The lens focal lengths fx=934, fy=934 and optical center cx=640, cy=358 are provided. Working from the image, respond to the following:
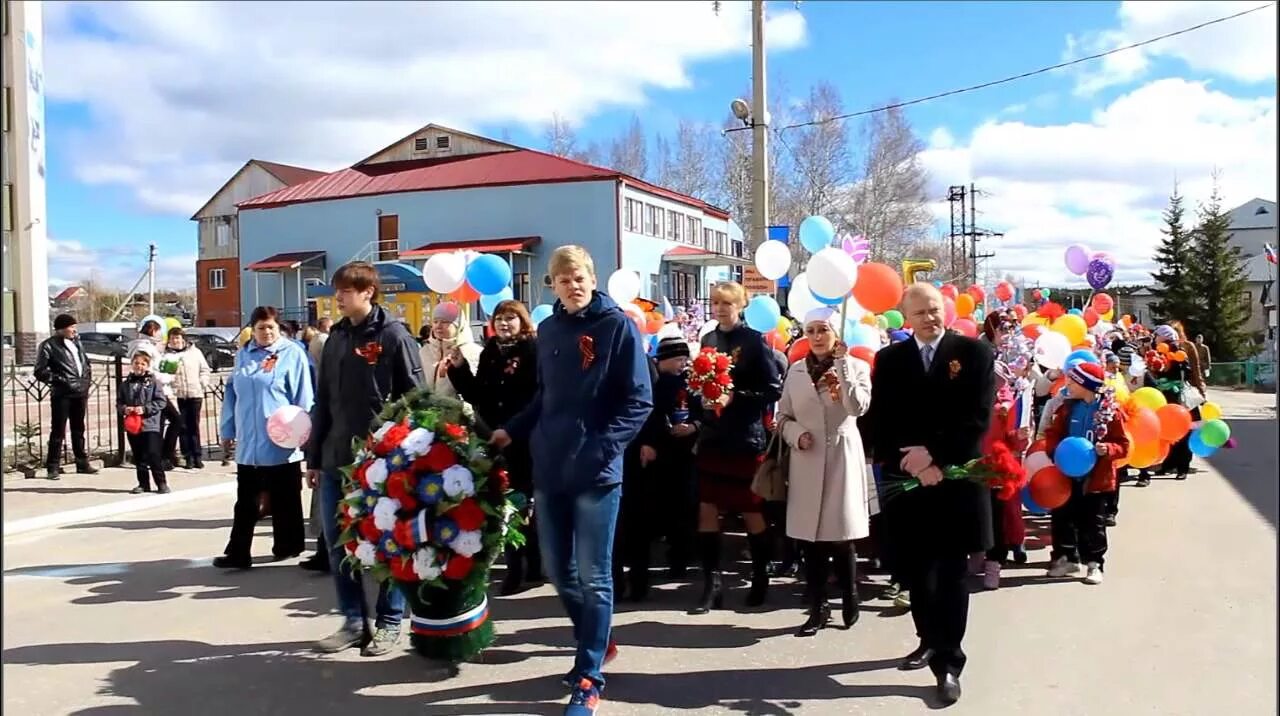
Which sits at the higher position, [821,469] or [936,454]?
[936,454]

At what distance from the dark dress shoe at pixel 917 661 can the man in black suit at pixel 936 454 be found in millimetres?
186

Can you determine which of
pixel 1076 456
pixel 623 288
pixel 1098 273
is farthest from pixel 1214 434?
pixel 623 288

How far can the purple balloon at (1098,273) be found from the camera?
8.81 m

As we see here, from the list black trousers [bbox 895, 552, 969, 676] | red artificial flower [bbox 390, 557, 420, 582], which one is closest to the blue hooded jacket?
red artificial flower [bbox 390, 557, 420, 582]

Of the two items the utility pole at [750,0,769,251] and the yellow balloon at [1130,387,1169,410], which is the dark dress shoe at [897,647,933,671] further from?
the utility pole at [750,0,769,251]

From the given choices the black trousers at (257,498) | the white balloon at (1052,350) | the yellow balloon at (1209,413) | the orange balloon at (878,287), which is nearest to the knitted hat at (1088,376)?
the white balloon at (1052,350)

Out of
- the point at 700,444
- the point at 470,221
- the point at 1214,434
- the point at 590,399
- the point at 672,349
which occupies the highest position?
the point at 470,221

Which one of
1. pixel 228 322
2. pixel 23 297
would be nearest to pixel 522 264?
pixel 23 297

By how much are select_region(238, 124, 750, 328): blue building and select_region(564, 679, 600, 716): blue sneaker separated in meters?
31.7

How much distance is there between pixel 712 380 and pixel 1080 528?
2793mm

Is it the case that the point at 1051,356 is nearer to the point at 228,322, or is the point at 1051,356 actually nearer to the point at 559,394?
Result: the point at 559,394

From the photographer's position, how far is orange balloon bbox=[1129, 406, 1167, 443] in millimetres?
6137

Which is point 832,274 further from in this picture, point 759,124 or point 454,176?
point 454,176

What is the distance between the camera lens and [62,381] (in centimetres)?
1002
